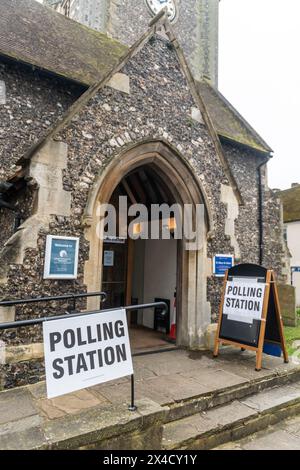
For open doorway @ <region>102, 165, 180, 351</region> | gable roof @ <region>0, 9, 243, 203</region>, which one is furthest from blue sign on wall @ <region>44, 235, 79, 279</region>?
open doorway @ <region>102, 165, 180, 351</region>

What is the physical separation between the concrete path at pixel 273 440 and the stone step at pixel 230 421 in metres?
0.06

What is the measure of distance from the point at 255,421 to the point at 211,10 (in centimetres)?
1977

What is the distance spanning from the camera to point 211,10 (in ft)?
55.5

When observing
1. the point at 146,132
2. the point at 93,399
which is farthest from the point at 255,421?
the point at 146,132

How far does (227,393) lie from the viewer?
154 inches

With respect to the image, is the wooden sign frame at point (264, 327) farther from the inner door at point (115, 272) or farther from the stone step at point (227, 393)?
the inner door at point (115, 272)

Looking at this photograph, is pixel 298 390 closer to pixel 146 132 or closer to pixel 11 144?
pixel 146 132

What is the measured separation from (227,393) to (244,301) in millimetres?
1567

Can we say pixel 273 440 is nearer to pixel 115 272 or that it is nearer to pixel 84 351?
pixel 84 351

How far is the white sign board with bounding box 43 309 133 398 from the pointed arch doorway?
1729 mm

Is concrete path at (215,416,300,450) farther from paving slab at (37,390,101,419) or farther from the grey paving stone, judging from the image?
paving slab at (37,390,101,419)

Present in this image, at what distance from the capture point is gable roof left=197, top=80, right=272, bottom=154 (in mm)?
10367

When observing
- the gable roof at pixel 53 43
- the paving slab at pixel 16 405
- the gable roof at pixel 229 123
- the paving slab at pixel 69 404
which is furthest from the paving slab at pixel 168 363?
the gable roof at pixel 229 123
